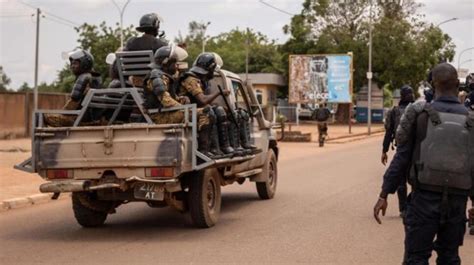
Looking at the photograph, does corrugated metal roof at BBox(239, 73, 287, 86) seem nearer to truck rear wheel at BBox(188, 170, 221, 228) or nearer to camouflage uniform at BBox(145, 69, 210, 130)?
truck rear wheel at BBox(188, 170, 221, 228)

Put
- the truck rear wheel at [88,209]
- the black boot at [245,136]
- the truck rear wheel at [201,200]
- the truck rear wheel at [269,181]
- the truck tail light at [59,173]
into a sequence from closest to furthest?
the truck tail light at [59,173] → the truck rear wheel at [201,200] → the truck rear wheel at [88,209] → the black boot at [245,136] → the truck rear wheel at [269,181]

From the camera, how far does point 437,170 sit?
4.83 meters

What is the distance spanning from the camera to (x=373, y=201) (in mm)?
12273

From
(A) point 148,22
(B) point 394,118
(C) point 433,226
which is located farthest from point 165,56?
(C) point 433,226

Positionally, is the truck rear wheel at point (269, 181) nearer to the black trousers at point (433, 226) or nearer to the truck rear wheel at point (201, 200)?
the truck rear wheel at point (201, 200)

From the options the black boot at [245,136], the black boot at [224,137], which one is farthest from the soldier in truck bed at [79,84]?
the black boot at [245,136]

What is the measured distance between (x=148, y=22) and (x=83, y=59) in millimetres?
1031

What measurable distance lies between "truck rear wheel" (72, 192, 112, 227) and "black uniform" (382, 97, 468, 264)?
5.19m

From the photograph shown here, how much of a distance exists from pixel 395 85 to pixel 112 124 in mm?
48698

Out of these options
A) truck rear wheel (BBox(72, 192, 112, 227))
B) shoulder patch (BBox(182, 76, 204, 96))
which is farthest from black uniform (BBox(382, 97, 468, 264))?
truck rear wheel (BBox(72, 192, 112, 227))

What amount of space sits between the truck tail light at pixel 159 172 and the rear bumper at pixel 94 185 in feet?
0.20

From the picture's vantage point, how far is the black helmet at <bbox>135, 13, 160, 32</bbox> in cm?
1002

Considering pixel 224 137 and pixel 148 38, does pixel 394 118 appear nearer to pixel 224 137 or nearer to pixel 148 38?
pixel 224 137

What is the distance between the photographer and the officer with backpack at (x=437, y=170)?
482cm
